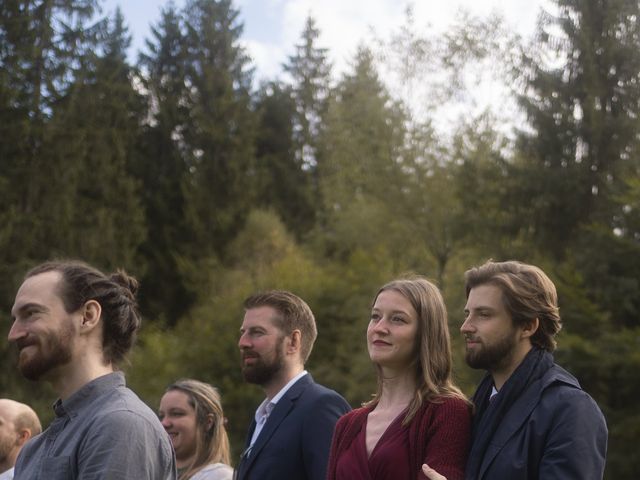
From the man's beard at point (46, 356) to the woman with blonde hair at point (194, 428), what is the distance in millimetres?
2751

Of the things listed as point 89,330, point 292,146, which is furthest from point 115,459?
point 292,146

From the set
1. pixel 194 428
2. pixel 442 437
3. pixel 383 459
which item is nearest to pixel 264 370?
pixel 194 428

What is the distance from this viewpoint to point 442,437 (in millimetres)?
4160

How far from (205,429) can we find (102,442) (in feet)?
10.1

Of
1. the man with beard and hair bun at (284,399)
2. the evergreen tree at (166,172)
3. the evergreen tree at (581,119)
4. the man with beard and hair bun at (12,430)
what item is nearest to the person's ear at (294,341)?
the man with beard and hair bun at (284,399)

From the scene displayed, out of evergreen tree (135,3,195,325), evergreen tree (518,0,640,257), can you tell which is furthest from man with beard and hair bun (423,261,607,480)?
evergreen tree (135,3,195,325)

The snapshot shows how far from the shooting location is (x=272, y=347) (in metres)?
5.59

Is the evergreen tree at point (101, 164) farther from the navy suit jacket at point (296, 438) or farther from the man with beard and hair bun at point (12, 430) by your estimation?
the navy suit jacket at point (296, 438)

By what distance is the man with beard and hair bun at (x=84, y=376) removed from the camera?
11.1ft

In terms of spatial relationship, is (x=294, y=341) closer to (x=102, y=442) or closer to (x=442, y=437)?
(x=442, y=437)

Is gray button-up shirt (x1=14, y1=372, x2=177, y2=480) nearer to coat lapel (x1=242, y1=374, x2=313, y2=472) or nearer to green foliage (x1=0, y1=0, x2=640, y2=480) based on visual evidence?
coat lapel (x1=242, y1=374, x2=313, y2=472)

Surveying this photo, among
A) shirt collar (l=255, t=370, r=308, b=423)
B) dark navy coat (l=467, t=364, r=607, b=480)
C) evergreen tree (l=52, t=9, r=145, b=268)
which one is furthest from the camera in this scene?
evergreen tree (l=52, t=9, r=145, b=268)

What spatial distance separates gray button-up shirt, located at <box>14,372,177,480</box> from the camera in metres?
3.33

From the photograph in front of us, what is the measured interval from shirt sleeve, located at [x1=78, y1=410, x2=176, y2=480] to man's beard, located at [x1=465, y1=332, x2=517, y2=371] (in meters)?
1.32
